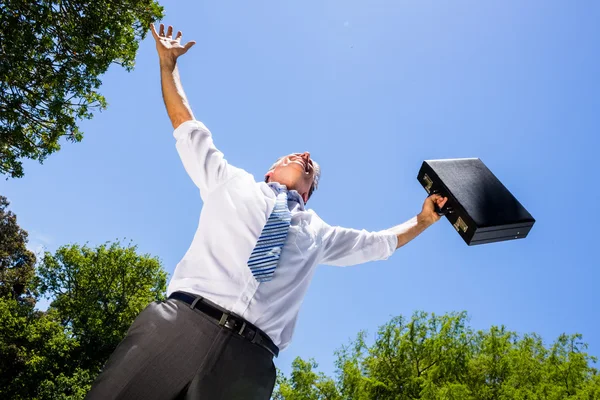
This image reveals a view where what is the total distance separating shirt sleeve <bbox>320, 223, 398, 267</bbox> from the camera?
9.66 feet

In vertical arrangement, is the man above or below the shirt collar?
below

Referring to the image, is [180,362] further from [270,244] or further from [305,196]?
[305,196]

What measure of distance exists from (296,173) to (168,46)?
4.04ft

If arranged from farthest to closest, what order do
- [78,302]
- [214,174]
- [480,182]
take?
[78,302]
[480,182]
[214,174]

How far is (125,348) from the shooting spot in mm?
1999

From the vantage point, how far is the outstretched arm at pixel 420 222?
3437 mm

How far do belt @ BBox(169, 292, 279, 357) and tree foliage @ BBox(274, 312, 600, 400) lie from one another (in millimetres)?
15149

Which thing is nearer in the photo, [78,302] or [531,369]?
[531,369]

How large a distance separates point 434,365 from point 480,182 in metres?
16.5

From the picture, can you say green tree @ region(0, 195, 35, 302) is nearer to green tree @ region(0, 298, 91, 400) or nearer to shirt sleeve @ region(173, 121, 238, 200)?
green tree @ region(0, 298, 91, 400)

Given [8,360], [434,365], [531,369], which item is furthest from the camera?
[8,360]

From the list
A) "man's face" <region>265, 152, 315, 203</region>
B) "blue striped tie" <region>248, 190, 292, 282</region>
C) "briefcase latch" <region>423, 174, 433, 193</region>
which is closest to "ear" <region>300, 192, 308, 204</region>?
"man's face" <region>265, 152, 315, 203</region>

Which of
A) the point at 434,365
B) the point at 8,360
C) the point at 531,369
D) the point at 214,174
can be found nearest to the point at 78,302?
the point at 8,360

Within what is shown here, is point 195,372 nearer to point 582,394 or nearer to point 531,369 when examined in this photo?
point 582,394
